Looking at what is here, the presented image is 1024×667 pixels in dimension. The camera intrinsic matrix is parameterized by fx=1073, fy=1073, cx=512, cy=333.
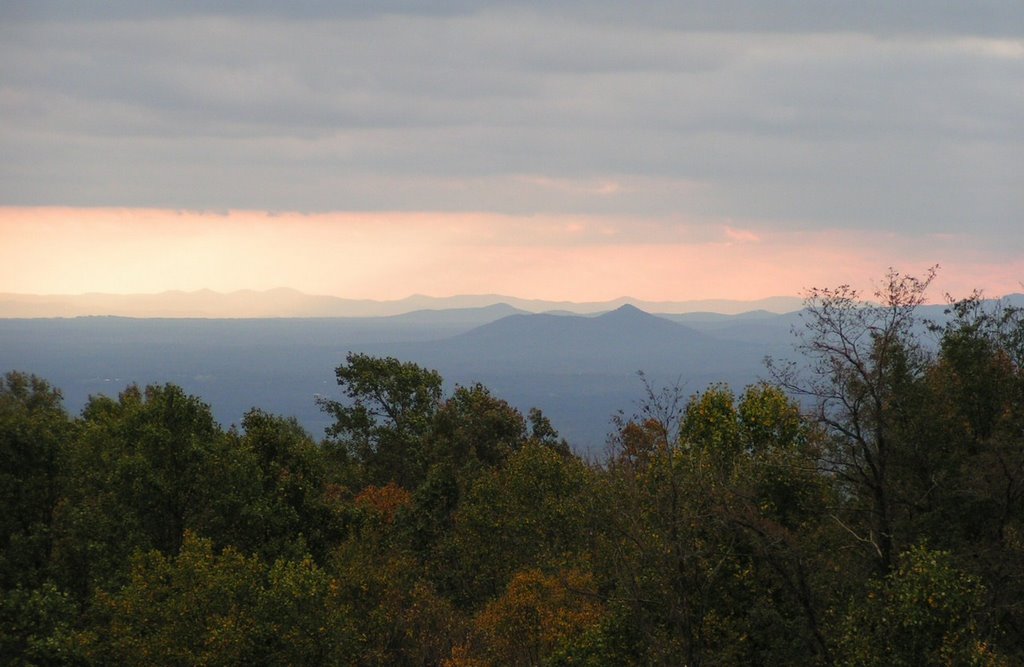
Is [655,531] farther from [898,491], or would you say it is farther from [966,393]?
[966,393]

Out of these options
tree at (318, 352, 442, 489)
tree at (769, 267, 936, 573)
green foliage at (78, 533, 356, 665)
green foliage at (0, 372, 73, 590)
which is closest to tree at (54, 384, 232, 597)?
green foliage at (0, 372, 73, 590)

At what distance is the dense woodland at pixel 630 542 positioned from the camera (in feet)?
87.7

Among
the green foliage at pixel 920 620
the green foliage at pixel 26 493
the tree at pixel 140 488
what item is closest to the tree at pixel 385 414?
the green foliage at pixel 26 493

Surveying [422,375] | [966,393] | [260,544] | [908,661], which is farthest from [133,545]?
[422,375]

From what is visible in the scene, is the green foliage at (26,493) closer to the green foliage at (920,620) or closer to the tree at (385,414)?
the green foliage at (920,620)

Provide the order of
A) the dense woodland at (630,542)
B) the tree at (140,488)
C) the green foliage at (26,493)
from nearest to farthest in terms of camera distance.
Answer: the dense woodland at (630,542), the tree at (140,488), the green foliage at (26,493)

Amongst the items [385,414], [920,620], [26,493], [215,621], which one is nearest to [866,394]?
[920,620]

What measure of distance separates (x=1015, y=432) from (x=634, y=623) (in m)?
12.2

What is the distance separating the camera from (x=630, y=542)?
108 ft

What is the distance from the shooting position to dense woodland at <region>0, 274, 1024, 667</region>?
2673 cm

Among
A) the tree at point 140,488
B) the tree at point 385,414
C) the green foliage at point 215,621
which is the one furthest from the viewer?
the tree at point 385,414

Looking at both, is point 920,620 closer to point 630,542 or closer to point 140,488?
point 630,542

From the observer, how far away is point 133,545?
3422 centimetres

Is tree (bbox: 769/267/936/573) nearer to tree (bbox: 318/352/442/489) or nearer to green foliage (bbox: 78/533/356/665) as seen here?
green foliage (bbox: 78/533/356/665)
